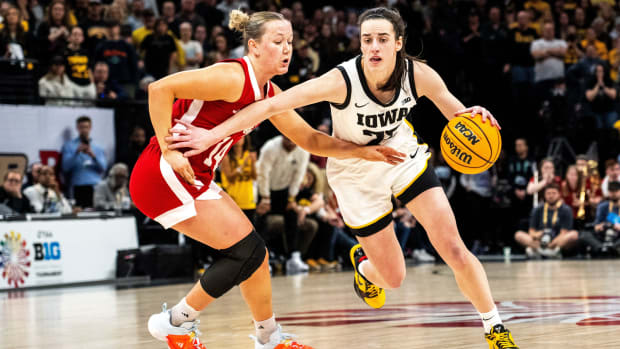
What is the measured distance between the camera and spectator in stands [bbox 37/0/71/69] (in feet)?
37.2

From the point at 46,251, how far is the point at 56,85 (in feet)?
8.48

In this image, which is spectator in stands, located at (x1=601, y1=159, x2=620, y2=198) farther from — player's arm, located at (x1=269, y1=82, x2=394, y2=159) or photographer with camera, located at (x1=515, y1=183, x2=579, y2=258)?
player's arm, located at (x1=269, y1=82, x2=394, y2=159)

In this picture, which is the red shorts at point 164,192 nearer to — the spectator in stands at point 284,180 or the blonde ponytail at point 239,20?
the blonde ponytail at point 239,20

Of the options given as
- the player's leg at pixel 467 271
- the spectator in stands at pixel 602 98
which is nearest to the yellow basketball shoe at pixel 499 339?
the player's leg at pixel 467 271

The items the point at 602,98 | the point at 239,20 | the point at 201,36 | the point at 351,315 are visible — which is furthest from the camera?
the point at 602,98

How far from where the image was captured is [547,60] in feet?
48.0

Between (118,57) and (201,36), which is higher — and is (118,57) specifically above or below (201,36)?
below

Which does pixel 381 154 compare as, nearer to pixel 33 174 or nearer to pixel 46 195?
pixel 46 195

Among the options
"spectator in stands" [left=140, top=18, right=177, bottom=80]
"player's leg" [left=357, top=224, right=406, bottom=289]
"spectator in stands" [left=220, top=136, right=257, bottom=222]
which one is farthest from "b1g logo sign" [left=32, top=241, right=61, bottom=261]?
"player's leg" [left=357, top=224, right=406, bottom=289]

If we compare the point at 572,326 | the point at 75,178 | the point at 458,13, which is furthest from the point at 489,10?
the point at 572,326

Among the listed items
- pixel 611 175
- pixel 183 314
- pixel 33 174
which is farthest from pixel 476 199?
pixel 183 314

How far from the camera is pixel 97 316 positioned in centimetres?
653

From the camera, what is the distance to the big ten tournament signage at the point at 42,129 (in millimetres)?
10688

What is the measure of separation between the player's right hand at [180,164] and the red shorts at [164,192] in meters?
0.06
